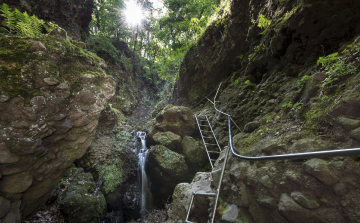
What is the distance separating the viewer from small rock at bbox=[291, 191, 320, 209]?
1.74 meters

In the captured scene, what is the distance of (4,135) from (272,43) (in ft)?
22.9

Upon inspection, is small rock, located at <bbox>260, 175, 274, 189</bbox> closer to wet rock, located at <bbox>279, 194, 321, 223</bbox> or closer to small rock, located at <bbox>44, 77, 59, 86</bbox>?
wet rock, located at <bbox>279, 194, 321, 223</bbox>

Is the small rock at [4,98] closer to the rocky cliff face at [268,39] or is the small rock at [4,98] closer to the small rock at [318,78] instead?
the small rock at [318,78]

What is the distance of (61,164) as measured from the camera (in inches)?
168

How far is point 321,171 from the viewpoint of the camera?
175 cm

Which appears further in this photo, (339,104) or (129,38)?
(129,38)

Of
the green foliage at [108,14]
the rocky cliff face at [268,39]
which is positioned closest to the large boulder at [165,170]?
the rocky cliff face at [268,39]

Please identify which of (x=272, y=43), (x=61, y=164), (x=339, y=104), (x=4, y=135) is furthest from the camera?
(x=272, y=43)

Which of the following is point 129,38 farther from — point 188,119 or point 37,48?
point 37,48

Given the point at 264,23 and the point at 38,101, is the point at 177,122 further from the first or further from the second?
the point at 38,101

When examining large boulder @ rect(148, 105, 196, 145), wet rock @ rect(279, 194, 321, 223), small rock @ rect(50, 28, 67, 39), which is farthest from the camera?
large boulder @ rect(148, 105, 196, 145)

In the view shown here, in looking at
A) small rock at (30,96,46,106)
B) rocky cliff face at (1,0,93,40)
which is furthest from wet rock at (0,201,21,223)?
rocky cliff face at (1,0,93,40)

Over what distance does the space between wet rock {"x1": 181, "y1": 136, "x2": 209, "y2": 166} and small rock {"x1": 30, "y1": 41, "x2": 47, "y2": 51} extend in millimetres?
5724

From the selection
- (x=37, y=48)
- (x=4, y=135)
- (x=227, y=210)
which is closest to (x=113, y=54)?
(x=37, y=48)
